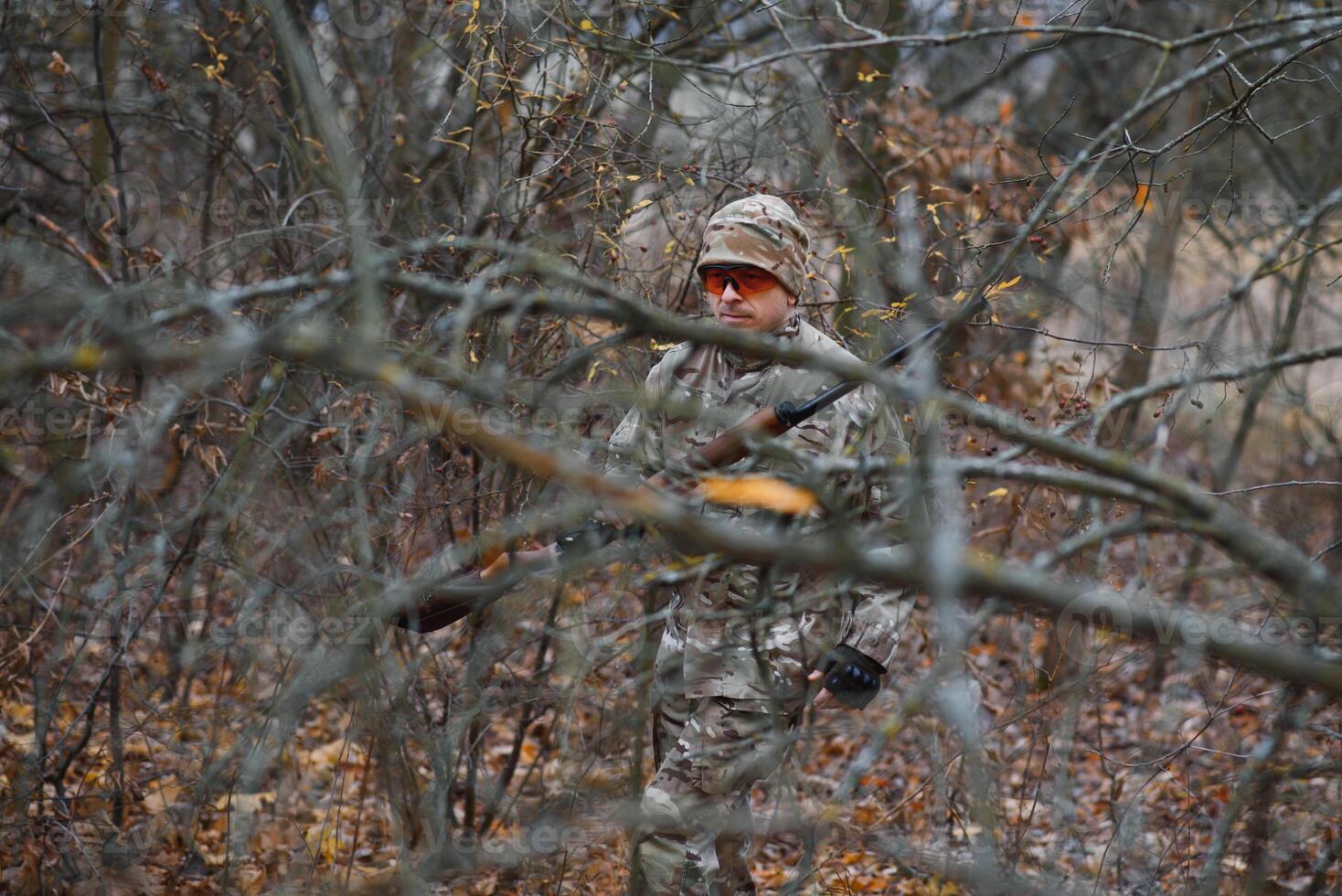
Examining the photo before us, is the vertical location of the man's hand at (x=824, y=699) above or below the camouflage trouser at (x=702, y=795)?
above

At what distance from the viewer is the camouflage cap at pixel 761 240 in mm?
3426

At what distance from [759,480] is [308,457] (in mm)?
2870

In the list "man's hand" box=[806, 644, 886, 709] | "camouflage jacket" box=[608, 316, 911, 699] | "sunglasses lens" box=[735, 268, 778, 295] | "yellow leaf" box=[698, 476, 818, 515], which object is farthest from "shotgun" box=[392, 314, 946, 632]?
"yellow leaf" box=[698, 476, 818, 515]

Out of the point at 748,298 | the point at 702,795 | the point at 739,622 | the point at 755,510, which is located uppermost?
the point at 748,298

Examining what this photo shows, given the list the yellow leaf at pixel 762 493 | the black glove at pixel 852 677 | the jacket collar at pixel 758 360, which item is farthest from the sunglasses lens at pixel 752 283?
the yellow leaf at pixel 762 493

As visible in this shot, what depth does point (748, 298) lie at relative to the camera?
11.5 ft

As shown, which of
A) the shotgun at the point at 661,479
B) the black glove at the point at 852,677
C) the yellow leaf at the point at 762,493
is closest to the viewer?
the yellow leaf at the point at 762,493

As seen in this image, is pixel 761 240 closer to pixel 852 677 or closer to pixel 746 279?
pixel 746 279

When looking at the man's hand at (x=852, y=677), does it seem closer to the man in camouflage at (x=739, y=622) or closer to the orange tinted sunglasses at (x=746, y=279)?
the man in camouflage at (x=739, y=622)

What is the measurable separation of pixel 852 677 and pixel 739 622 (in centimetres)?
33

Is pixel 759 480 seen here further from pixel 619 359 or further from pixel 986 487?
pixel 986 487

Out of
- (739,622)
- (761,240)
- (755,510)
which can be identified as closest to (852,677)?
(739,622)

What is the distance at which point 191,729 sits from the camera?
4570 millimetres

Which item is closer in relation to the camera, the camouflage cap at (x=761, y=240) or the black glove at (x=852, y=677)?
the black glove at (x=852, y=677)
